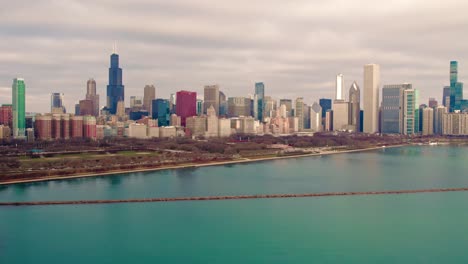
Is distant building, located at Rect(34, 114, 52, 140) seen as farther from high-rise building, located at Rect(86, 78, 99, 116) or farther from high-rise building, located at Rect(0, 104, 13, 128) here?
high-rise building, located at Rect(86, 78, 99, 116)

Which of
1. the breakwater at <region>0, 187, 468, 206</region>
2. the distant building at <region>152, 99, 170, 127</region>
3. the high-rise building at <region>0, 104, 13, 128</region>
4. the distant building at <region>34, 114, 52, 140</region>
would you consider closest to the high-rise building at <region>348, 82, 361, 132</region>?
the distant building at <region>152, 99, 170, 127</region>

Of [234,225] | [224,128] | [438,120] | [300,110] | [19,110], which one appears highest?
[300,110]

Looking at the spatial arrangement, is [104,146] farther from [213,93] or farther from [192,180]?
[213,93]

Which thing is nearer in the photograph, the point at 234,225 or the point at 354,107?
the point at 234,225

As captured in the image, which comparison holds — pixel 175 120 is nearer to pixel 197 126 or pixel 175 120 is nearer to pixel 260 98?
pixel 197 126

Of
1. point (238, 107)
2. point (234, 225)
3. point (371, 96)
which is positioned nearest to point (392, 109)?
point (371, 96)

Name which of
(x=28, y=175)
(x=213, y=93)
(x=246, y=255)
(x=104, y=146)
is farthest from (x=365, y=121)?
(x=246, y=255)
